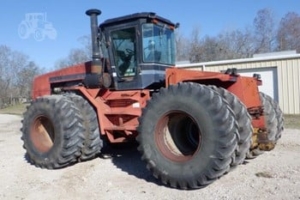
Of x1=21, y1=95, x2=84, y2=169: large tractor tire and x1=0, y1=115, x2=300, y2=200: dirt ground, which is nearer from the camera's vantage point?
x1=0, y1=115, x2=300, y2=200: dirt ground

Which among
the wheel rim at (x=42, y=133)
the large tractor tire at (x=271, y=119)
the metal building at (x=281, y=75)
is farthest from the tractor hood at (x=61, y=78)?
the metal building at (x=281, y=75)

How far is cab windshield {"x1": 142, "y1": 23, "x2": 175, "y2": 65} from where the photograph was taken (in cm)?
711

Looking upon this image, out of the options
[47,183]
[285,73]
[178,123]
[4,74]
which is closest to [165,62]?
[178,123]

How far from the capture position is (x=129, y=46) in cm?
733

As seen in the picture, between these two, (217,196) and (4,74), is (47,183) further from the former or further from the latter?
(4,74)

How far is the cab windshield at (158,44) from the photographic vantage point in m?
7.11

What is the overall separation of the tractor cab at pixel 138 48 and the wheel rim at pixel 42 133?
165 centimetres

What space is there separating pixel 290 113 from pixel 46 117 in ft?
42.4

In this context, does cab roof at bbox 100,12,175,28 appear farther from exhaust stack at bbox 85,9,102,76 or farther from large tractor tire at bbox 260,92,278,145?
large tractor tire at bbox 260,92,278,145

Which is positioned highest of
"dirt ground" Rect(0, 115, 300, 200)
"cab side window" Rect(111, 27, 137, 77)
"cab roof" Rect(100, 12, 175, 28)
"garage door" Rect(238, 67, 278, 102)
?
"cab roof" Rect(100, 12, 175, 28)

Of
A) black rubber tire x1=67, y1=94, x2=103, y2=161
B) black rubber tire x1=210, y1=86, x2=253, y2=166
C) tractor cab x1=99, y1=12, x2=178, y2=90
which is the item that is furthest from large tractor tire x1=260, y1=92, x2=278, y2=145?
black rubber tire x1=67, y1=94, x2=103, y2=161

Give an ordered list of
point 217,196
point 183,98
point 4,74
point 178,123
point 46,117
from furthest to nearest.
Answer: point 4,74 < point 46,117 < point 178,123 < point 183,98 < point 217,196

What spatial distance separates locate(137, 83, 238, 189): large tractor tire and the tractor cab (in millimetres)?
1346

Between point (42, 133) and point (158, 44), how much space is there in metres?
3.02
